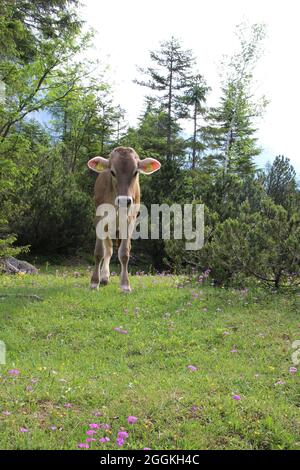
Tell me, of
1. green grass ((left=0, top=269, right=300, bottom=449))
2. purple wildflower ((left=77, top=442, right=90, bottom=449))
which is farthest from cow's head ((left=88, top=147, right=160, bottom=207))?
purple wildflower ((left=77, top=442, right=90, bottom=449))

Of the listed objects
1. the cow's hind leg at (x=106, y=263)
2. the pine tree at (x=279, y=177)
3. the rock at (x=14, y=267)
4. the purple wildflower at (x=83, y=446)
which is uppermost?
the pine tree at (x=279, y=177)

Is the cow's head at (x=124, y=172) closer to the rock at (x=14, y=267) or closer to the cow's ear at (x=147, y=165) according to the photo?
the cow's ear at (x=147, y=165)

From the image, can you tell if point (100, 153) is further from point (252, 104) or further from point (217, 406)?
point (217, 406)

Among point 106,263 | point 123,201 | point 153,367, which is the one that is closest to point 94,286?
point 106,263

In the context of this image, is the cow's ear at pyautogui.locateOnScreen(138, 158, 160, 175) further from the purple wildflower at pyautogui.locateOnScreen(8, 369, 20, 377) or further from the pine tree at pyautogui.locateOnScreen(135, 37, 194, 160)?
the pine tree at pyautogui.locateOnScreen(135, 37, 194, 160)

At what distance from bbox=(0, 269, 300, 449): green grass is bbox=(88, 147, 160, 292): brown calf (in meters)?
0.72

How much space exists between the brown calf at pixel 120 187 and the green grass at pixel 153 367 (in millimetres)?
715

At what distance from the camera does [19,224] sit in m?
19.5

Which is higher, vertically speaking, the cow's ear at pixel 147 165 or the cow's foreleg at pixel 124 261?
the cow's ear at pixel 147 165

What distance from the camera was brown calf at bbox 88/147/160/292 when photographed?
361 inches

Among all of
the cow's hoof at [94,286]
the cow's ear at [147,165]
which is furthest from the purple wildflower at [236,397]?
the cow's ear at [147,165]

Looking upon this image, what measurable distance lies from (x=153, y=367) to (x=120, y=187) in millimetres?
4214

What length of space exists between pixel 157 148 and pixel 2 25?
26342mm

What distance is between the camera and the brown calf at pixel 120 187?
30.1ft
